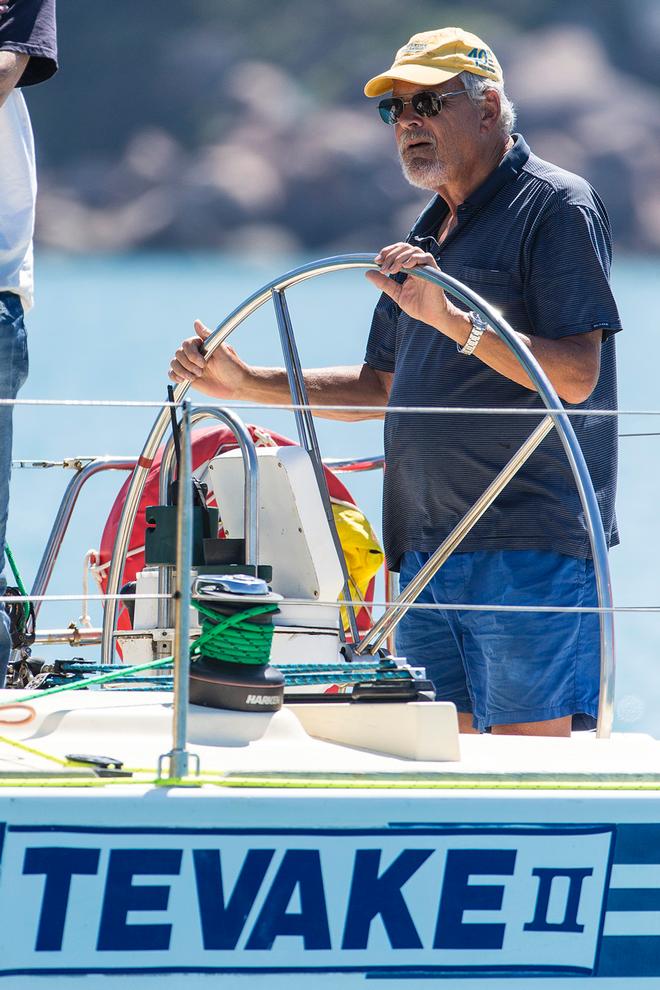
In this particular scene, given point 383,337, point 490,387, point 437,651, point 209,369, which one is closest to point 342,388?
point 383,337

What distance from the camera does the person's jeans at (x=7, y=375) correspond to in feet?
7.75

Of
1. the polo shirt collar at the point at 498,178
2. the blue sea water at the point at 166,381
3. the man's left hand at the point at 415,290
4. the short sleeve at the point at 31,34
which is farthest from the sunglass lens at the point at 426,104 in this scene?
the blue sea water at the point at 166,381

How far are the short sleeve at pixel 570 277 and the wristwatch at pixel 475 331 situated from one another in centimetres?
18

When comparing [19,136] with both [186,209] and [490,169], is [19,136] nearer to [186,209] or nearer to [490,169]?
[490,169]

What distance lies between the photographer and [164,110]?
28.9 metres

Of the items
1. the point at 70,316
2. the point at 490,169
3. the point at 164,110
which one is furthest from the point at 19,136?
the point at 164,110

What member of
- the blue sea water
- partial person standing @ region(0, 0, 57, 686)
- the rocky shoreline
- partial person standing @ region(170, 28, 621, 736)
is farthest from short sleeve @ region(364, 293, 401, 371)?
the rocky shoreline

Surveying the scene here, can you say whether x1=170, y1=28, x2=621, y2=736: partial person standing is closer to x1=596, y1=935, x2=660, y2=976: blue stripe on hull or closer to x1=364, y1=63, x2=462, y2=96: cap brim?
x1=364, y1=63, x2=462, y2=96: cap brim

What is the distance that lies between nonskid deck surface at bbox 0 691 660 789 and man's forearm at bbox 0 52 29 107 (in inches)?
36.1

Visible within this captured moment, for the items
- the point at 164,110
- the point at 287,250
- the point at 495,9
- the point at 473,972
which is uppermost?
the point at 495,9

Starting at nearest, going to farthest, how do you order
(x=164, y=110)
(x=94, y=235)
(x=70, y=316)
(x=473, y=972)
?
(x=473, y=972) < (x=70, y=316) < (x=94, y=235) < (x=164, y=110)

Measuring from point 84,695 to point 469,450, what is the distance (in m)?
0.84

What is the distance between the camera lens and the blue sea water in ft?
29.7

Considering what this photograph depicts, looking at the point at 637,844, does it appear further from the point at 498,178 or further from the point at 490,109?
the point at 490,109
